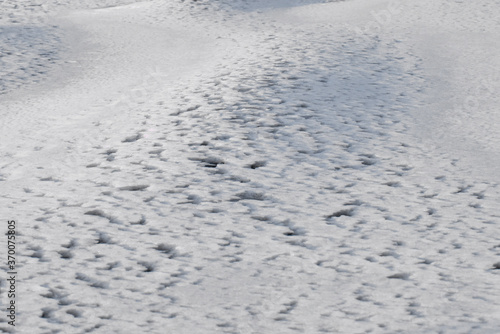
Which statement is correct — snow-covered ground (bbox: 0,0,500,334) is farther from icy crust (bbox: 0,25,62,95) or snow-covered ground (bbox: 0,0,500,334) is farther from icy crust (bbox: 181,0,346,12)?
icy crust (bbox: 181,0,346,12)

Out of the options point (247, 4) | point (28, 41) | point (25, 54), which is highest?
point (247, 4)

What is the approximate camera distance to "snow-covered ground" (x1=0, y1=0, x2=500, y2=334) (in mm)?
3578

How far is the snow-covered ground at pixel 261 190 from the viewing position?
358cm

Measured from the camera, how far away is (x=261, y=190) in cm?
507

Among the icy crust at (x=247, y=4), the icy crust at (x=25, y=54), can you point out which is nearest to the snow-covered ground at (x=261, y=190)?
the icy crust at (x=25, y=54)

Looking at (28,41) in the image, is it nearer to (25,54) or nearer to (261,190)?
(25,54)

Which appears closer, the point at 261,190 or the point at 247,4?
the point at 261,190

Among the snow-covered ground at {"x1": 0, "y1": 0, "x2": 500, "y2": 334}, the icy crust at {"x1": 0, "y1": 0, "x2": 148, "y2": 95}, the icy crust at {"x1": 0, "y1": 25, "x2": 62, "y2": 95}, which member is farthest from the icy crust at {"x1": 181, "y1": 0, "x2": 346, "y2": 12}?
the snow-covered ground at {"x1": 0, "y1": 0, "x2": 500, "y2": 334}

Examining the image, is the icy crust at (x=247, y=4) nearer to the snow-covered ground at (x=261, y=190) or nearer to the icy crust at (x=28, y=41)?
the icy crust at (x=28, y=41)

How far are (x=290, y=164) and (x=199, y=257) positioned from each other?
1.83m

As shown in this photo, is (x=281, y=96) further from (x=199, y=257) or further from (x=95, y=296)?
(x=95, y=296)

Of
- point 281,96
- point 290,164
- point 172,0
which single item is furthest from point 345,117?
point 172,0

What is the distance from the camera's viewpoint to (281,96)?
7.22m

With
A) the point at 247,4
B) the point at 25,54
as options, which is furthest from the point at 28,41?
the point at 247,4
